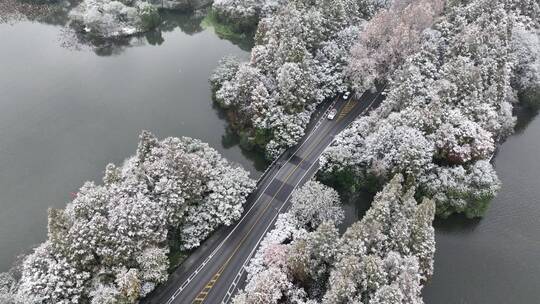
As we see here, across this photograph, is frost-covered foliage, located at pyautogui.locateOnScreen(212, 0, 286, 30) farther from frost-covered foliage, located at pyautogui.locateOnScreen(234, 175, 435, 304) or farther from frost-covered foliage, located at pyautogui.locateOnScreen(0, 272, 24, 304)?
frost-covered foliage, located at pyautogui.locateOnScreen(0, 272, 24, 304)

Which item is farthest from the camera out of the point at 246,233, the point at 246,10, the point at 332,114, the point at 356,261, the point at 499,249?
the point at 246,10

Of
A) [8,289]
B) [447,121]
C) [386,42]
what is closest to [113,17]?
[386,42]

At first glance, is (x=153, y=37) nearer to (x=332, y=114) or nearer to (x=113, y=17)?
(x=113, y=17)

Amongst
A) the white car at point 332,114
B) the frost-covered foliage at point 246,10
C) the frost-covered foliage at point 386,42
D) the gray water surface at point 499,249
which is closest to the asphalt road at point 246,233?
the white car at point 332,114

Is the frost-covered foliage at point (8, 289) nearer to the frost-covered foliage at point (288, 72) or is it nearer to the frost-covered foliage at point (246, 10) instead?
the frost-covered foliage at point (288, 72)

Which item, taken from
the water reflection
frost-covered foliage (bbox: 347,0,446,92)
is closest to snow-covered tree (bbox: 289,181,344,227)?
frost-covered foliage (bbox: 347,0,446,92)

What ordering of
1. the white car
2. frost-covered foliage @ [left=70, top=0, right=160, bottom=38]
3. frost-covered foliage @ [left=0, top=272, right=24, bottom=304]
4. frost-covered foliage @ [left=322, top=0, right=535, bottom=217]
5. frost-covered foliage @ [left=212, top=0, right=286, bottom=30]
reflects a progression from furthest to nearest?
frost-covered foliage @ [left=70, top=0, right=160, bottom=38]
frost-covered foliage @ [left=212, top=0, right=286, bottom=30]
the white car
frost-covered foliage @ [left=322, top=0, right=535, bottom=217]
frost-covered foliage @ [left=0, top=272, right=24, bottom=304]

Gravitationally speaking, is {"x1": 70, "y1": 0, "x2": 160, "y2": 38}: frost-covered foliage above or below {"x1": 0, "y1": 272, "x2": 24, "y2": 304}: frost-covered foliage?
above
